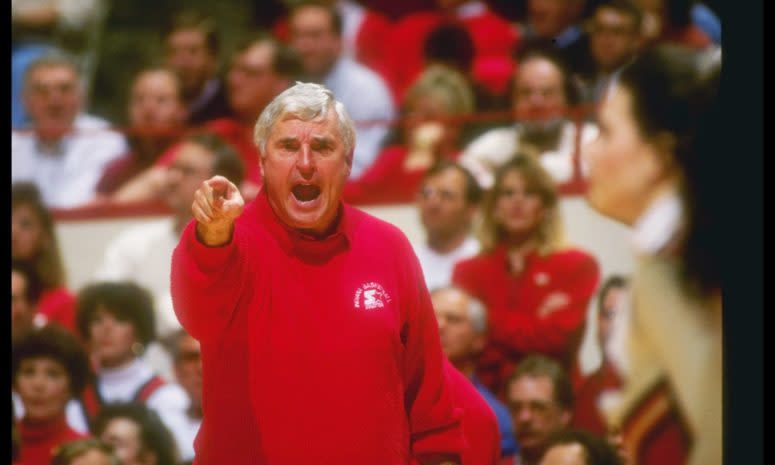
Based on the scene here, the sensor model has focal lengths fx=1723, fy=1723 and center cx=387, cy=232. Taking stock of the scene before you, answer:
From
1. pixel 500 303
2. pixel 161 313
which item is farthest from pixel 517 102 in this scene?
pixel 161 313

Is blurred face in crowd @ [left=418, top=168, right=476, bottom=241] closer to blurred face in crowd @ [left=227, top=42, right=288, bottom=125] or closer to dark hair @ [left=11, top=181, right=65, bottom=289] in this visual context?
blurred face in crowd @ [left=227, top=42, right=288, bottom=125]

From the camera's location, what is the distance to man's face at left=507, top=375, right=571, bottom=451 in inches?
212

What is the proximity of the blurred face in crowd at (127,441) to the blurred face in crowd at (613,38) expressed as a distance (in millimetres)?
2220

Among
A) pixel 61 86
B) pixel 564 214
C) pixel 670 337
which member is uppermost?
pixel 61 86

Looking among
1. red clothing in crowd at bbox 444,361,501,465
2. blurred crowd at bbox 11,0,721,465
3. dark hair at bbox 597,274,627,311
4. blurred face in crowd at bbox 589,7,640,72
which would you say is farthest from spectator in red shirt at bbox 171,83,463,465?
blurred face in crowd at bbox 589,7,640,72

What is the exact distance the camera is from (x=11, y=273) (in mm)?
6008

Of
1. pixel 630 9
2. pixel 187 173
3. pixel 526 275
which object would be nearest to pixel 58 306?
pixel 187 173

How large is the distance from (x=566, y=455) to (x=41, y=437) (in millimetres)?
1692

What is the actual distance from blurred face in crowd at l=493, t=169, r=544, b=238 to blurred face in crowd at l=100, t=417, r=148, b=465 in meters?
1.39

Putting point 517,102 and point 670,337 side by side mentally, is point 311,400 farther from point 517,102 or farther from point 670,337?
point 517,102

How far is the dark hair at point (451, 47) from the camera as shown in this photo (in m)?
6.86

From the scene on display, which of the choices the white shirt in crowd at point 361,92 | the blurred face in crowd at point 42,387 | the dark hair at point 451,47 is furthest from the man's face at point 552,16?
the blurred face in crowd at point 42,387

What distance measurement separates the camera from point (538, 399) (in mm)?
5375

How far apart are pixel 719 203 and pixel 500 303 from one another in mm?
791
